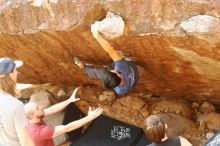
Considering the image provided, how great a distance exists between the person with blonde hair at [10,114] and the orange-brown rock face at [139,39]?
3.44 ft

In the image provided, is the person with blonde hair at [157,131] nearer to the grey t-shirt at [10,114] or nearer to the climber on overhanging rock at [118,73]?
the grey t-shirt at [10,114]

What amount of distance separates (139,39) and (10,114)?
149 centimetres

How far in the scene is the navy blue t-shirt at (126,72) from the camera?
4.52m

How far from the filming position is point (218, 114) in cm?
529

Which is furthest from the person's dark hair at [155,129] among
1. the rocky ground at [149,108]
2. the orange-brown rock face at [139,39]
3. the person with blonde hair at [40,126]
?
the rocky ground at [149,108]

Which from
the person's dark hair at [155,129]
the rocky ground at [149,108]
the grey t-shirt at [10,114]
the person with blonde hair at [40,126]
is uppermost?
the grey t-shirt at [10,114]

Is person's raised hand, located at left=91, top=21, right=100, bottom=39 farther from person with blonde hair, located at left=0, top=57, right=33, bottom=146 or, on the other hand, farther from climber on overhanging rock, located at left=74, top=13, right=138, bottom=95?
person with blonde hair, located at left=0, top=57, right=33, bottom=146

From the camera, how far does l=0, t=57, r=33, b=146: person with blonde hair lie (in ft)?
11.0

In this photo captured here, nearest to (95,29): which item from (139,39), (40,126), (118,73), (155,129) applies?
(139,39)

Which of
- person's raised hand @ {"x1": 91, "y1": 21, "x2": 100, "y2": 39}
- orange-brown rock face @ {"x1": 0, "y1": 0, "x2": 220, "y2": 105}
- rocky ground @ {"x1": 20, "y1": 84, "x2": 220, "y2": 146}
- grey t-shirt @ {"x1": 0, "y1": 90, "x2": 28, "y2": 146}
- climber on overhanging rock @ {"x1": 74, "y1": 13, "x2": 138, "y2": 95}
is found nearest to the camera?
grey t-shirt @ {"x1": 0, "y1": 90, "x2": 28, "y2": 146}

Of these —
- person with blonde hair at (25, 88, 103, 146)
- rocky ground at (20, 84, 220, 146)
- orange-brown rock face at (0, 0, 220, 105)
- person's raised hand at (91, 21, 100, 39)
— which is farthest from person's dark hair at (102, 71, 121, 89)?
rocky ground at (20, 84, 220, 146)

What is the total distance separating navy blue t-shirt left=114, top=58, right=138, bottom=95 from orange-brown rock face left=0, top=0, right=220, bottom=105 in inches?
4.9

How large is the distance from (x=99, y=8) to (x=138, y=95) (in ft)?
6.40

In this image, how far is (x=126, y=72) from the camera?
4527mm
